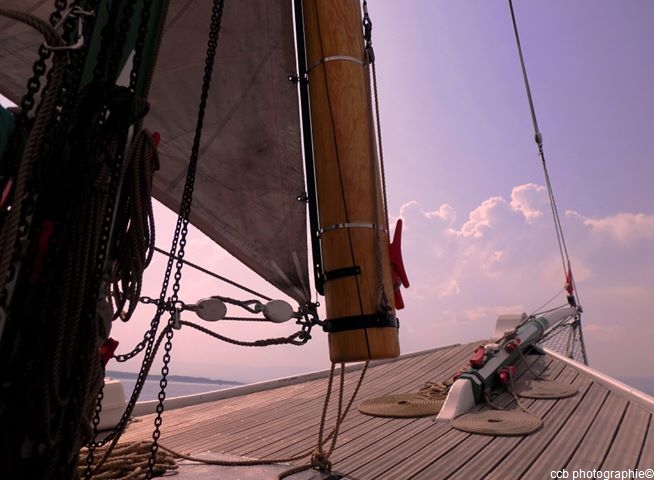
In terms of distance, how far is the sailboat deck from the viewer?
12.4 ft

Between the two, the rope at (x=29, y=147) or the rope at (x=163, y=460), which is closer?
the rope at (x=29, y=147)

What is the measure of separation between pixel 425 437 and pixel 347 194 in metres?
2.83

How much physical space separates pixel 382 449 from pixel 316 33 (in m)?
3.42

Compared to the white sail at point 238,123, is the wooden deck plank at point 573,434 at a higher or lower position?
lower

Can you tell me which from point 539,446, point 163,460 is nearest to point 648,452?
point 539,446

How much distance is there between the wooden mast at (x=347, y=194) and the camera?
2850 mm

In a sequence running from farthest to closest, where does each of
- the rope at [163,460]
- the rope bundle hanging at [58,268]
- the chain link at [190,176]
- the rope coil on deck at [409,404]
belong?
the rope coil on deck at [409,404] → the rope at [163,460] → the chain link at [190,176] → the rope bundle hanging at [58,268]

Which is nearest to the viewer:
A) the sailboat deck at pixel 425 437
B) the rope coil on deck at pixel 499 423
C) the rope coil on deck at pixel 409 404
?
the sailboat deck at pixel 425 437

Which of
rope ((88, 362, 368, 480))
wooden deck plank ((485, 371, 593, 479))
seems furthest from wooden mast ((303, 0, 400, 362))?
wooden deck plank ((485, 371, 593, 479))

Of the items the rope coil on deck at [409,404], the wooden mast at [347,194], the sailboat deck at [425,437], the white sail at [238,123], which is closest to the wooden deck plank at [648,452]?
the sailboat deck at [425,437]

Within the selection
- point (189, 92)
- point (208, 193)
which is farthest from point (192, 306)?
point (189, 92)

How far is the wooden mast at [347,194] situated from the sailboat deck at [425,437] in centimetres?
134

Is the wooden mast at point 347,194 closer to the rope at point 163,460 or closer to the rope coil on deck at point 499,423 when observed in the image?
the rope at point 163,460

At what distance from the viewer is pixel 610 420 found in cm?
504
